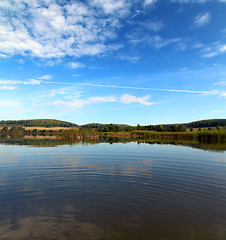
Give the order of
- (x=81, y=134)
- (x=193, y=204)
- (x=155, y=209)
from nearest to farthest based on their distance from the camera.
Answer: (x=155, y=209), (x=193, y=204), (x=81, y=134)

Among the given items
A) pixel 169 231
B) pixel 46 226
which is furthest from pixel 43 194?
pixel 169 231

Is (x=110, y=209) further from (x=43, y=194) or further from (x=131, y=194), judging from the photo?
(x=43, y=194)

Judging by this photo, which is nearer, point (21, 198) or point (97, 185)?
point (21, 198)

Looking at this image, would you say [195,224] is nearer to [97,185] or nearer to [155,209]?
[155,209]

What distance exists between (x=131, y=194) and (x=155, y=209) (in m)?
2.32

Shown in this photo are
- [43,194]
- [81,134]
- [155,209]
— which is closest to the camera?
[155,209]

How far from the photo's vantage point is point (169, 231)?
21.9ft

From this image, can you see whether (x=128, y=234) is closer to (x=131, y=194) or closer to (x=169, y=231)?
(x=169, y=231)

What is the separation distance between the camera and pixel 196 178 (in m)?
15.0

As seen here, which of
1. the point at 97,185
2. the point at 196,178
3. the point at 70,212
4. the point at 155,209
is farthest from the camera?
the point at 196,178

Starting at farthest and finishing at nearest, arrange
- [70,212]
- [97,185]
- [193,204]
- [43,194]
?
[97,185] → [43,194] → [193,204] → [70,212]

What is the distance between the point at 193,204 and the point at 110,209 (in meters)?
4.62

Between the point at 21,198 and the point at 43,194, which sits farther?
the point at 43,194

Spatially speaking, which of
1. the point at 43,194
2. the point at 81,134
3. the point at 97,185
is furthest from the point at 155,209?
the point at 81,134
